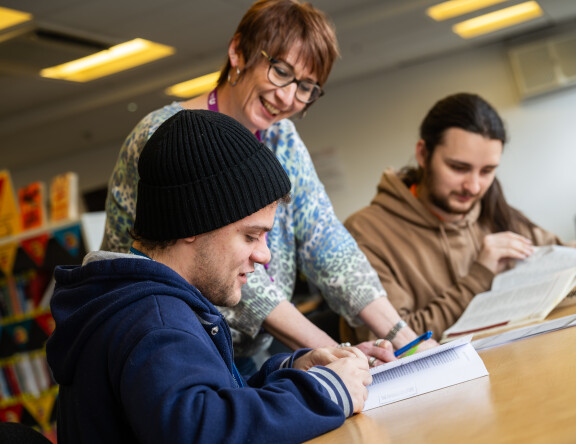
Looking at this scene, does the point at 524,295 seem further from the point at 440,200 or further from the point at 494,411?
the point at 494,411

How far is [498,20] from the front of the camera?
6.72 meters

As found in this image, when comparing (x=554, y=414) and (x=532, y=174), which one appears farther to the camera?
(x=532, y=174)

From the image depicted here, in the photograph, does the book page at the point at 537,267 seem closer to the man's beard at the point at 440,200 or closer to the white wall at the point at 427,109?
the man's beard at the point at 440,200

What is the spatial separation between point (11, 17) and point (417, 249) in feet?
10.6

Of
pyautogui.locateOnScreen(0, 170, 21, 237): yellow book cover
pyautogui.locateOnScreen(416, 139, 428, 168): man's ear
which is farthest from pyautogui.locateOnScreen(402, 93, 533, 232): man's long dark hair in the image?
pyautogui.locateOnScreen(0, 170, 21, 237): yellow book cover

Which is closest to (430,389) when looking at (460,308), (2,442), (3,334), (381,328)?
(381,328)

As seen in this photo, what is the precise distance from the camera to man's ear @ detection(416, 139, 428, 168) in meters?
2.43

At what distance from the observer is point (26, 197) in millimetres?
4254

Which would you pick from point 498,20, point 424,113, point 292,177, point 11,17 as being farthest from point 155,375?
point 424,113

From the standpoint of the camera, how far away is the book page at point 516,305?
5.40 ft

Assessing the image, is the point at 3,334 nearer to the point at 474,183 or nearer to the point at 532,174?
the point at 474,183

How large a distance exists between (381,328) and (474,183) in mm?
871

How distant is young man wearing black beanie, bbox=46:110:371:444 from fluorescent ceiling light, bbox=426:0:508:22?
16.7 feet

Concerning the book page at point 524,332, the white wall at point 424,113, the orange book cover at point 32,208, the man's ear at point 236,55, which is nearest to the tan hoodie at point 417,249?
the book page at point 524,332
